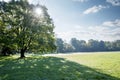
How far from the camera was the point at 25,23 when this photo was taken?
142 ft

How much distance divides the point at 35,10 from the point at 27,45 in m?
8.84

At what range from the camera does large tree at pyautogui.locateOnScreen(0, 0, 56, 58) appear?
43.2m

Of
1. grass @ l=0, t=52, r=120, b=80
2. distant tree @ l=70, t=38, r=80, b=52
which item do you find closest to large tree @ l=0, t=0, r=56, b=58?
grass @ l=0, t=52, r=120, b=80

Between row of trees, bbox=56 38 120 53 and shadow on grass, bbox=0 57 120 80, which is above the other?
row of trees, bbox=56 38 120 53

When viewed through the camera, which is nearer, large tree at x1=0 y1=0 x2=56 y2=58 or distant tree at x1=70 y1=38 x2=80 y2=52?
large tree at x1=0 y1=0 x2=56 y2=58

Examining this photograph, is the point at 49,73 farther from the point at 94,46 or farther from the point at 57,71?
the point at 94,46

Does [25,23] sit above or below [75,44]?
above

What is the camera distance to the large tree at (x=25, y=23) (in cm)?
4323

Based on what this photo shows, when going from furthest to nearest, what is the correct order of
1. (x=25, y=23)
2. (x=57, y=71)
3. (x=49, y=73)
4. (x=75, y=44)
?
(x=75, y=44) → (x=25, y=23) → (x=57, y=71) → (x=49, y=73)

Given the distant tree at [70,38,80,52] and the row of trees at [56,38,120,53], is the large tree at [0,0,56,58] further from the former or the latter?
the distant tree at [70,38,80,52]

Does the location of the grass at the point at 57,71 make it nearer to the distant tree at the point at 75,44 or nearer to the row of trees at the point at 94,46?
the row of trees at the point at 94,46

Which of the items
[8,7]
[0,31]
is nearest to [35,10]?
[8,7]

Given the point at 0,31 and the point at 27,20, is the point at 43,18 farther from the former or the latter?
the point at 0,31

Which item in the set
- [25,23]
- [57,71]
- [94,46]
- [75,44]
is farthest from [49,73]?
[75,44]
